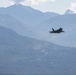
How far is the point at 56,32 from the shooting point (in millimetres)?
49156

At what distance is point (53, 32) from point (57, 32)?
62cm

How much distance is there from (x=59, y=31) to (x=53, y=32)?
82 centimetres

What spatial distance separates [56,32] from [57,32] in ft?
0.48

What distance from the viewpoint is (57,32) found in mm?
49094

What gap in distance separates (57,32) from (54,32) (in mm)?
517

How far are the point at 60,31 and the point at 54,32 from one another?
0.82 m

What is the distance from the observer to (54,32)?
49.4 m

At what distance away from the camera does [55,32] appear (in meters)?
49.3

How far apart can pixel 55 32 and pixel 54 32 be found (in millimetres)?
161

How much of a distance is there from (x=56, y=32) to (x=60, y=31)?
0.64 metres

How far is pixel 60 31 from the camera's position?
49438 mm

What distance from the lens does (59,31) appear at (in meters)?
49.4

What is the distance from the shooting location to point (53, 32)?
49438 millimetres
